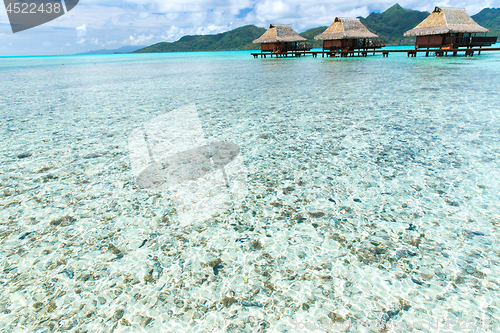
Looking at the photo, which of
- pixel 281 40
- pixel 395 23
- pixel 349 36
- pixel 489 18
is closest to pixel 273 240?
pixel 349 36

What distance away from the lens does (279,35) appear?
40.0 m

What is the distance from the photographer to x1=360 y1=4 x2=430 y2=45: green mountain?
547 feet

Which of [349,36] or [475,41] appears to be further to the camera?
[349,36]

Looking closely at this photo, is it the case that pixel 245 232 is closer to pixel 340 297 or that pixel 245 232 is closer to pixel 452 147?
pixel 340 297

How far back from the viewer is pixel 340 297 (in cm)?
213

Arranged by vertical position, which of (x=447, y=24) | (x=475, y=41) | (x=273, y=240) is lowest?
(x=273, y=240)

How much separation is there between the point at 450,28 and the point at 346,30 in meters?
10.9

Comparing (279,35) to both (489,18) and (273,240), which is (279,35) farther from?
(489,18)

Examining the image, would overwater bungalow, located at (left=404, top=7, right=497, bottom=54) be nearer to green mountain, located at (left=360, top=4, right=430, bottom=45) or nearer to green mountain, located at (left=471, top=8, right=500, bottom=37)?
green mountain, located at (left=360, top=4, right=430, bottom=45)

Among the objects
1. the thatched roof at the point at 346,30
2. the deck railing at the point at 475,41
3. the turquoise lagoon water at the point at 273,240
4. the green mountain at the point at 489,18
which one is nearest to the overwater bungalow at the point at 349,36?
the thatched roof at the point at 346,30

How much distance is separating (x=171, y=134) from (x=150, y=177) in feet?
7.85

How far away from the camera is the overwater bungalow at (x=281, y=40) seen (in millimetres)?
39906

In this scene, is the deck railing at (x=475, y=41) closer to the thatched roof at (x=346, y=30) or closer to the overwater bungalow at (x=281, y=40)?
the thatched roof at (x=346, y=30)

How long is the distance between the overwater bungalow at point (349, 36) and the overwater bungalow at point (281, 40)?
5425 millimetres
